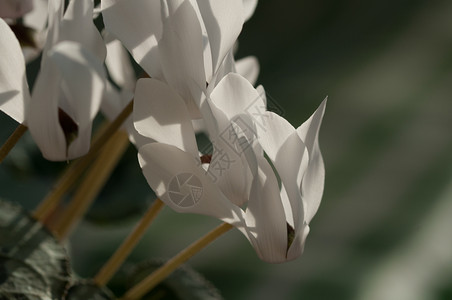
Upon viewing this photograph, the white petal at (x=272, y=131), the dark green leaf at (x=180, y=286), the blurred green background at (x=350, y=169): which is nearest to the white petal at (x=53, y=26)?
the white petal at (x=272, y=131)

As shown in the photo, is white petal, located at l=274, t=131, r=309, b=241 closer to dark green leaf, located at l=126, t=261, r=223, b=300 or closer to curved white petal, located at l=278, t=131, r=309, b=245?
curved white petal, located at l=278, t=131, r=309, b=245

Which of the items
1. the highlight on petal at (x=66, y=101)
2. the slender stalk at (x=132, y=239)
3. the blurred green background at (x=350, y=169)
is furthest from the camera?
the blurred green background at (x=350, y=169)

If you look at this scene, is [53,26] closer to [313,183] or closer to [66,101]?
[66,101]

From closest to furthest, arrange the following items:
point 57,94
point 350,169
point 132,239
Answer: point 57,94 → point 132,239 → point 350,169

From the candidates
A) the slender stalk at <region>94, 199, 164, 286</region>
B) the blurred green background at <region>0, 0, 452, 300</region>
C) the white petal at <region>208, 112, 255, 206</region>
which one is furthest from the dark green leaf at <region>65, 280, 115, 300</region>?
the blurred green background at <region>0, 0, 452, 300</region>

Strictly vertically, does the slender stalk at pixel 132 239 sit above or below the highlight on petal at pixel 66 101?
below

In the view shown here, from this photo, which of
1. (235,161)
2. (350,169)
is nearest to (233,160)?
(235,161)

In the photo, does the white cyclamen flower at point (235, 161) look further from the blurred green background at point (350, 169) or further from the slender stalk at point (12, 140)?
the blurred green background at point (350, 169)

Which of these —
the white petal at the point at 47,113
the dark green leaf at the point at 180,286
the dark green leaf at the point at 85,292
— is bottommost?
the dark green leaf at the point at 180,286
